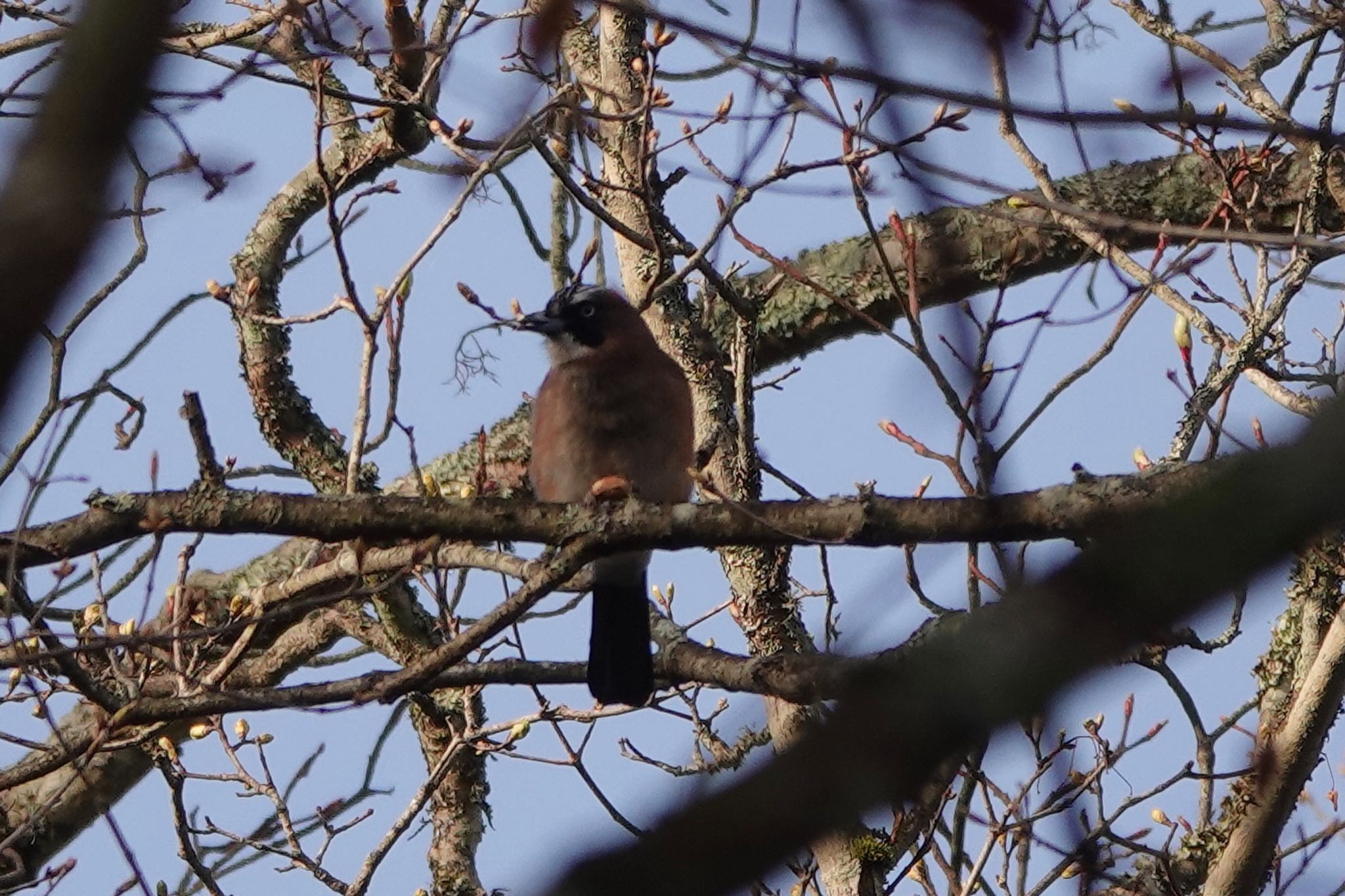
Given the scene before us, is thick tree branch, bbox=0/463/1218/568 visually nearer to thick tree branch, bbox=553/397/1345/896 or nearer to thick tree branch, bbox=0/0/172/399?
thick tree branch, bbox=553/397/1345/896

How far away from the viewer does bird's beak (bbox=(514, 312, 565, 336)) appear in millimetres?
6266

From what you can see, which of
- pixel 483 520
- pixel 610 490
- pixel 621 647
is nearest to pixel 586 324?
pixel 621 647

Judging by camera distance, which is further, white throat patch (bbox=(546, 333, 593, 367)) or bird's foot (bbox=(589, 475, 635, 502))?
white throat patch (bbox=(546, 333, 593, 367))

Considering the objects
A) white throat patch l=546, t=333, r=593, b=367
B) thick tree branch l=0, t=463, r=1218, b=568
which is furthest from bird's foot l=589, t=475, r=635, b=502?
white throat patch l=546, t=333, r=593, b=367

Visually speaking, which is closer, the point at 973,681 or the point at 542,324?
the point at 973,681

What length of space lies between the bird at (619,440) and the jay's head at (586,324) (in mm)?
13

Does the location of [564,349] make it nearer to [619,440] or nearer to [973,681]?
[619,440]

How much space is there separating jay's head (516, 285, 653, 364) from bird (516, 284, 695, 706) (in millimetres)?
13

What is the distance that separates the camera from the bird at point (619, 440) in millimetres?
5680

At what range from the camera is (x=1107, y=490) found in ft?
10.9

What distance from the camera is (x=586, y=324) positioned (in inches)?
242

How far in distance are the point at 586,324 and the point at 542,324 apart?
0.23 metres

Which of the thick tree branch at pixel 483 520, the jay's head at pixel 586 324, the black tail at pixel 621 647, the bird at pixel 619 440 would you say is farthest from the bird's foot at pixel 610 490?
the jay's head at pixel 586 324

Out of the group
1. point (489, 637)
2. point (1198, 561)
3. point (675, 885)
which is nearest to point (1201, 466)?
point (489, 637)
